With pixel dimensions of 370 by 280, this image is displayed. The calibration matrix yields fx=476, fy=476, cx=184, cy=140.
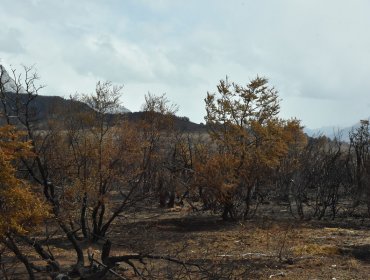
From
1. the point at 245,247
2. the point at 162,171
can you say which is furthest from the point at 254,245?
the point at 162,171

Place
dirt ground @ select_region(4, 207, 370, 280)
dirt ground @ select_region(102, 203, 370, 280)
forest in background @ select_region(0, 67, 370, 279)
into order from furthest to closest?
forest in background @ select_region(0, 67, 370, 279) < dirt ground @ select_region(102, 203, 370, 280) < dirt ground @ select_region(4, 207, 370, 280)

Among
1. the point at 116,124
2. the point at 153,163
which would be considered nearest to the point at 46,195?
the point at 116,124

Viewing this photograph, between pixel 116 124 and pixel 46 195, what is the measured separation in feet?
42.4

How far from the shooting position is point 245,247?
16375mm

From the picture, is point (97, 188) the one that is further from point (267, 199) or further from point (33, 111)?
point (267, 199)

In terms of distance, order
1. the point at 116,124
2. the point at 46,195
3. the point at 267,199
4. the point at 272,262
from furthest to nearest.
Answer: the point at 267,199 → the point at 116,124 → the point at 272,262 → the point at 46,195

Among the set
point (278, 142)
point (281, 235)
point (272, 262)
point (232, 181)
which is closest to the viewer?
point (272, 262)

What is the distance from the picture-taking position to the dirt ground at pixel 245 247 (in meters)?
12.0

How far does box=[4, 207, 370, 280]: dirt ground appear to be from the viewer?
12.0m

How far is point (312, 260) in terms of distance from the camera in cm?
1379

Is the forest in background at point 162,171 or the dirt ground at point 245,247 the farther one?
the forest in background at point 162,171

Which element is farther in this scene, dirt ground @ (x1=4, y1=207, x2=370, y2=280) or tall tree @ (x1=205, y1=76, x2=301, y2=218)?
tall tree @ (x1=205, y1=76, x2=301, y2=218)

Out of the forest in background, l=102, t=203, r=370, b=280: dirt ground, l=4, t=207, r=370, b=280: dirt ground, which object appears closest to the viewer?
l=4, t=207, r=370, b=280: dirt ground

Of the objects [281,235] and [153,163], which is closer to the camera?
[281,235]
